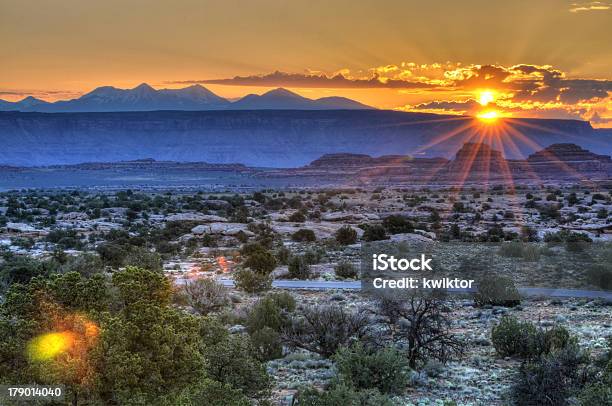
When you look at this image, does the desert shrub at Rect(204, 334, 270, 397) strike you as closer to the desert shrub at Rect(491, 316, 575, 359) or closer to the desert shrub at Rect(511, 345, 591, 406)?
the desert shrub at Rect(511, 345, 591, 406)

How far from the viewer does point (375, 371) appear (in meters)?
12.5

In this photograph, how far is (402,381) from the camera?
12.4 meters

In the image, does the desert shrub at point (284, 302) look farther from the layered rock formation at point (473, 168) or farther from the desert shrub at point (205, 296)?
the layered rock formation at point (473, 168)

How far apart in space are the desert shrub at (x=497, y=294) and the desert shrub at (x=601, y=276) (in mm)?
5299

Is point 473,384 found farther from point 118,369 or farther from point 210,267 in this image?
point 210,267

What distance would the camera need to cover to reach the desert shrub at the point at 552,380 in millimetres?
11289

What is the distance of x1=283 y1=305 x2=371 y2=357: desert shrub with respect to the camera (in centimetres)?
1562

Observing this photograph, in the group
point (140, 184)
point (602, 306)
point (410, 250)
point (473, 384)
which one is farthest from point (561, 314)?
point (140, 184)

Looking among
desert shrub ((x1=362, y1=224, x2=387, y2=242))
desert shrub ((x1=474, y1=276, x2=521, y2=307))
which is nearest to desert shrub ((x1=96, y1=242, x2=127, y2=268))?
desert shrub ((x1=362, y1=224, x2=387, y2=242))

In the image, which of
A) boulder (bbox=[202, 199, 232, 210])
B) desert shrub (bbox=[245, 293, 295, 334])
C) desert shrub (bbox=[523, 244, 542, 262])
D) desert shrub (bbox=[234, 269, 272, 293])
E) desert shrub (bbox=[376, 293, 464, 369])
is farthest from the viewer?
boulder (bbox=[202, 199, 232, 210])

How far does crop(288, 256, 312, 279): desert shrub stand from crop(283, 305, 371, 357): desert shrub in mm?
12469

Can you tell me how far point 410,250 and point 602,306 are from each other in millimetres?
14487

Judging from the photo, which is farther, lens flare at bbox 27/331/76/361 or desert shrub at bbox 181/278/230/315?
desert shrub at bbox 181/278/230/315

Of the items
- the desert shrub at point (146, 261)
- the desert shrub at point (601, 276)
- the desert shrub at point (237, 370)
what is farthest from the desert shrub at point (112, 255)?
the desert shrub at point (601, 276)
